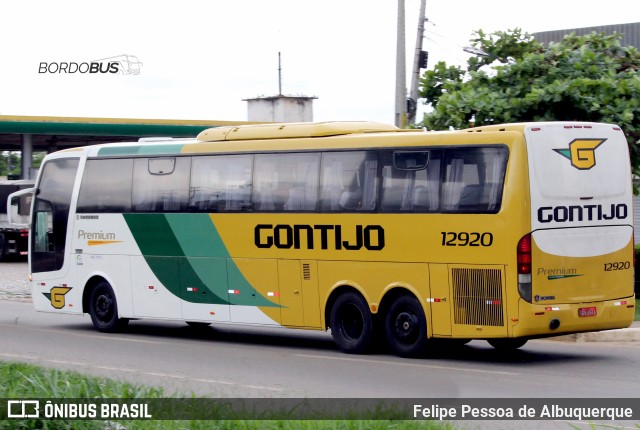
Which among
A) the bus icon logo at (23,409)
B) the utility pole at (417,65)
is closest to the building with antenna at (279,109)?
the utility pole at (417,65)

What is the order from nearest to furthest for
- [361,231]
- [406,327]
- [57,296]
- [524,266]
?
[524,266], [406,327], [361,231], [57,296]

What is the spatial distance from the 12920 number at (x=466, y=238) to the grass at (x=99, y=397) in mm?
5550

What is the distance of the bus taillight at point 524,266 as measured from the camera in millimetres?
14117

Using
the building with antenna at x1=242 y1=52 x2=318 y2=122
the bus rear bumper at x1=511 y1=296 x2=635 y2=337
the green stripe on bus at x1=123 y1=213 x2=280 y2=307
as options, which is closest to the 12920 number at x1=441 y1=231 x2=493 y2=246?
the bus rear bumper at x1=511 y1=296 x2=635 y2=337

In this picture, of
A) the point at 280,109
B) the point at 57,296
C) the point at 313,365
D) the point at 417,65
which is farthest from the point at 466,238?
the point at 280,109

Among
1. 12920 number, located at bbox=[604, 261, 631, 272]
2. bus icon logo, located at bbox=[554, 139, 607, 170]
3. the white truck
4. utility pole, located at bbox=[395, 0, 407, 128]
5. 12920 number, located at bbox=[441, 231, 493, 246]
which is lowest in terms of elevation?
the white truck

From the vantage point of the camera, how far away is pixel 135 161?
19.3 meters

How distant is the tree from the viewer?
21125mm

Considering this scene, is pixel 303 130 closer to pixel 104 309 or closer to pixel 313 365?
pixel 313 365

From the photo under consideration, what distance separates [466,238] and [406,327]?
1648 mm

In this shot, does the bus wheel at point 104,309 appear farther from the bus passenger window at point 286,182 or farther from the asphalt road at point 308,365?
the bus passenger window at point 286,182

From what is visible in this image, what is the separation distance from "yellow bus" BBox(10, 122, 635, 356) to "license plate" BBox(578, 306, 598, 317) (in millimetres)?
25

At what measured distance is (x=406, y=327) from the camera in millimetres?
15508

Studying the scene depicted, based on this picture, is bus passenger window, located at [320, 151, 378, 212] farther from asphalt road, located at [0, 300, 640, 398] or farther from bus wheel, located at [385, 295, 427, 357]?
asphalt road, located at [0, 300, 640, 398]
